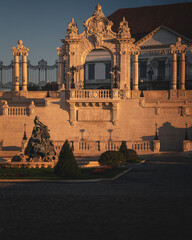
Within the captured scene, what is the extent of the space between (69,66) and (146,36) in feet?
72.9

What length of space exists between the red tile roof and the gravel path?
54.8 metres

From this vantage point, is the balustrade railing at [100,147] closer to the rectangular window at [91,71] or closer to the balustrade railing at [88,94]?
the balustrade railing at [88,94]

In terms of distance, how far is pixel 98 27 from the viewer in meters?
52.2

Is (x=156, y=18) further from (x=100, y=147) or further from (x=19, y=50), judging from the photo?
(x=100, y=147)

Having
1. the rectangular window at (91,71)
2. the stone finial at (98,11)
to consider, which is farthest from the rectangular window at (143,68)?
the stone finial at (98,11)

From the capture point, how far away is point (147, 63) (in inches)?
2793

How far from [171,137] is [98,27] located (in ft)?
56.1

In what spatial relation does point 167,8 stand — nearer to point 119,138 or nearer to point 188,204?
point 119,138

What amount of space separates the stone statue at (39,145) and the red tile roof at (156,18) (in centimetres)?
4571

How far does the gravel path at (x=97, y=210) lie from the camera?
11133 millimetres

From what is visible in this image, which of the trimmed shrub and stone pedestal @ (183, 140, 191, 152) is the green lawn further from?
stone pedestal @ (183, 140, 191, 152)

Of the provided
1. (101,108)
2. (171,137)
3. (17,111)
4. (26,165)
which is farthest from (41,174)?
(17,111)

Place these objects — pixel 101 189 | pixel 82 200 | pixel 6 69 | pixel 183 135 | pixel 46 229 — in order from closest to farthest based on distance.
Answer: pixel 46 229 < pixel 82 200 < pixel 101 189 < pixel 183 135 < pixel 6 69

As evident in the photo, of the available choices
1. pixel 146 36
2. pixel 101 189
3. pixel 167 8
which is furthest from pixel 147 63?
pixel 101 189
